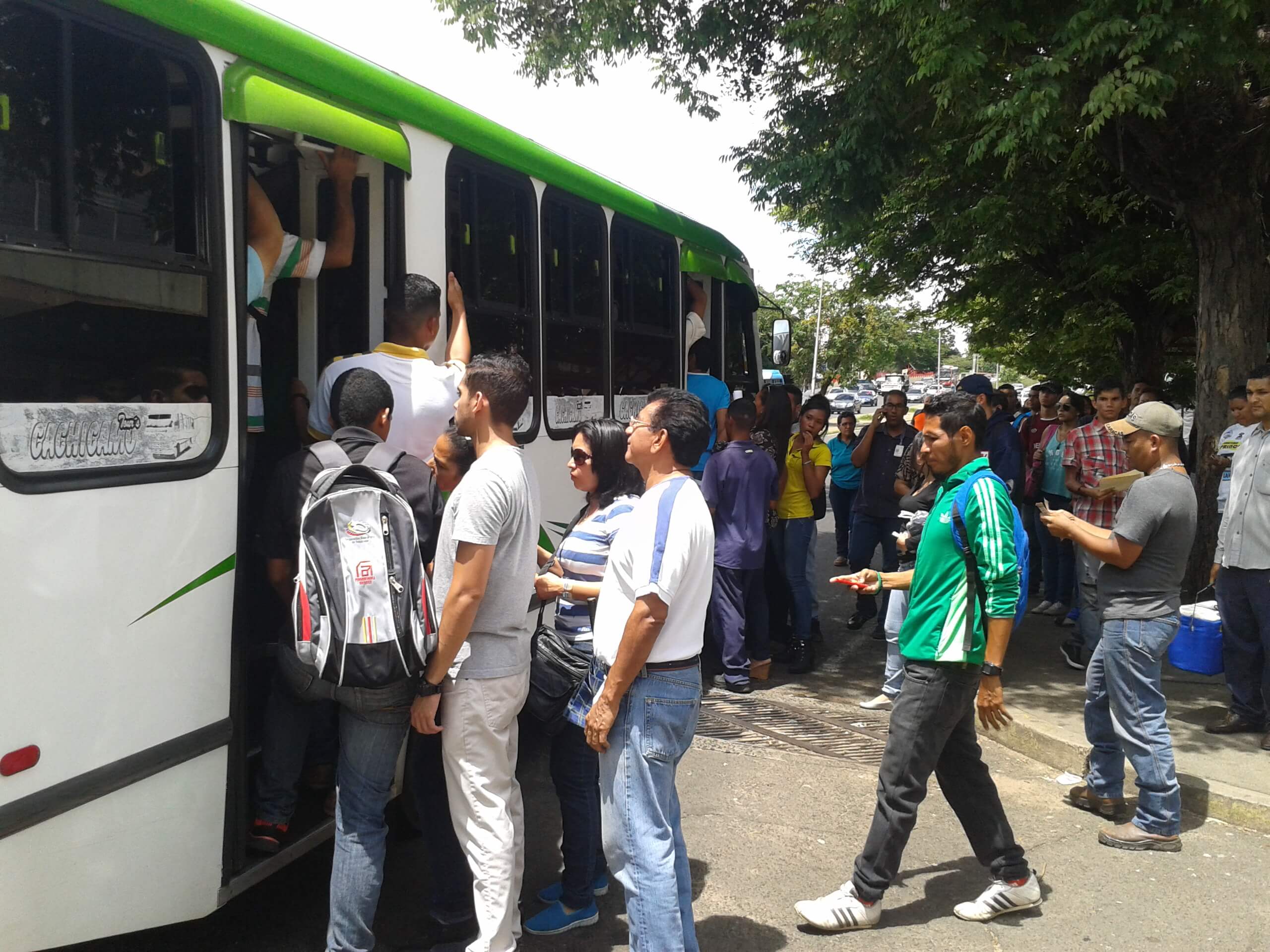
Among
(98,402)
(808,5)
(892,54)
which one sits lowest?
(98,402)

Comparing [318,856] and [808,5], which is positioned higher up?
[808,5]

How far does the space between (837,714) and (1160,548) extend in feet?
8.68

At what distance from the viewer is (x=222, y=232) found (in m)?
3.41

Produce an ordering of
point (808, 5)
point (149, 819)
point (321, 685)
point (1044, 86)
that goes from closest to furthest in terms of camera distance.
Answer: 1. point (149, 819)
2. point (321, 685)
3. point (1044, 86)
4. point (808, 5)

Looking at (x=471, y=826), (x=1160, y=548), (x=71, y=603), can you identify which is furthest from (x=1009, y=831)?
(x=71, y=603)

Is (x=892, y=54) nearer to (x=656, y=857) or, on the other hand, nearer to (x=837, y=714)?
(x=837, y=714)

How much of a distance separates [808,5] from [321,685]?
809cm

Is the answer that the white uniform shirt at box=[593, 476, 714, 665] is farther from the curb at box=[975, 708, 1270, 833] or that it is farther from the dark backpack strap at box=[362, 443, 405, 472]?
the curb at box=[975, 708, 1270, 833]

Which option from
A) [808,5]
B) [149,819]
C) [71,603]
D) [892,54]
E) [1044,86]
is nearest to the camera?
→ [71,603]

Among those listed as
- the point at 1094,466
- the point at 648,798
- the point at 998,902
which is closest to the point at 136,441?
the point at 648,798

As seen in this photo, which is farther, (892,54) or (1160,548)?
(892,54)

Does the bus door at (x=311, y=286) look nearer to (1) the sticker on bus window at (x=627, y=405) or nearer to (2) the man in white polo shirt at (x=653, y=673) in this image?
(2) the man in white polo shirt at (x=653, y=673)

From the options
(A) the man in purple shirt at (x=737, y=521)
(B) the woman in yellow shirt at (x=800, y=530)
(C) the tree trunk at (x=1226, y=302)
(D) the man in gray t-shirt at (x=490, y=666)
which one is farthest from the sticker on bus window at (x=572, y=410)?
(C) the tree trunk at (x=1226, y=302)

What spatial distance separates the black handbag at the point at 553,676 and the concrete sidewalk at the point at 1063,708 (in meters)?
3.26
